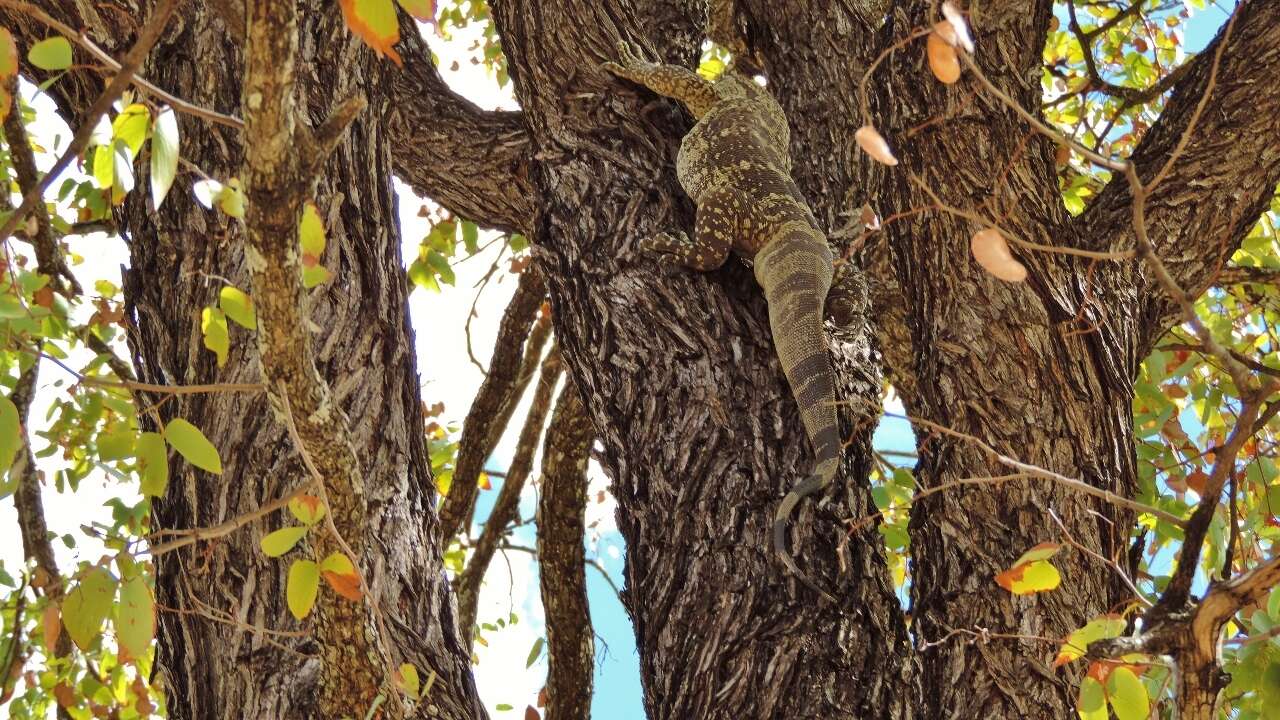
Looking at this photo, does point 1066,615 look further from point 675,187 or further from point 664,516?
point 675,187

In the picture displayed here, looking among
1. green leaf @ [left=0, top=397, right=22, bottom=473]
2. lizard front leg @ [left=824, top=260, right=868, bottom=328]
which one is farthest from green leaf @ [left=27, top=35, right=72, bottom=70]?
lizard front leg @ [left=824, top=260, right=868, bottom=328]

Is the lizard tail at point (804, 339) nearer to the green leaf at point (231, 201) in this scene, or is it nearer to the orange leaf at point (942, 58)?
the orange leaf at point (942, 58)

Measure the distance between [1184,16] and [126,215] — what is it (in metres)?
5.63

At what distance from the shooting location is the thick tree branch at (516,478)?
525 cm

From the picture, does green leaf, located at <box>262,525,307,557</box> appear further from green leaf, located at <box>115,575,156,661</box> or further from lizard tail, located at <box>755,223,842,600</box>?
lizard tail, located at <box>755,223,842,600</box>

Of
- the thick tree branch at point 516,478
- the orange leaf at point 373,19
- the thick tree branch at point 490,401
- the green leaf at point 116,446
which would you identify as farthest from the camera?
the thick tree branch at point 516,478

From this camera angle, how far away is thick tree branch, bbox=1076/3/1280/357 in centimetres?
308

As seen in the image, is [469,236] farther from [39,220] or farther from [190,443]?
[190,443]

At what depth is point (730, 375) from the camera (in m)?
2.82

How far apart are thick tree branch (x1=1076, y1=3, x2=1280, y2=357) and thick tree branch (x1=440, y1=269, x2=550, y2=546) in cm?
244

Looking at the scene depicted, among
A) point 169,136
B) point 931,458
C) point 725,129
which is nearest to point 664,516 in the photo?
point 931,458

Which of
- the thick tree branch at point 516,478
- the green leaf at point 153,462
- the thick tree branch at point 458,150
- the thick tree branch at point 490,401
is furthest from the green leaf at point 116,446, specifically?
the thick tree branch at point 516,478

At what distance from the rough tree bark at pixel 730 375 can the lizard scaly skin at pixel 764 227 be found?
6cm

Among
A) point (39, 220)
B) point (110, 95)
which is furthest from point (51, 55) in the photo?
point (39, 220)
